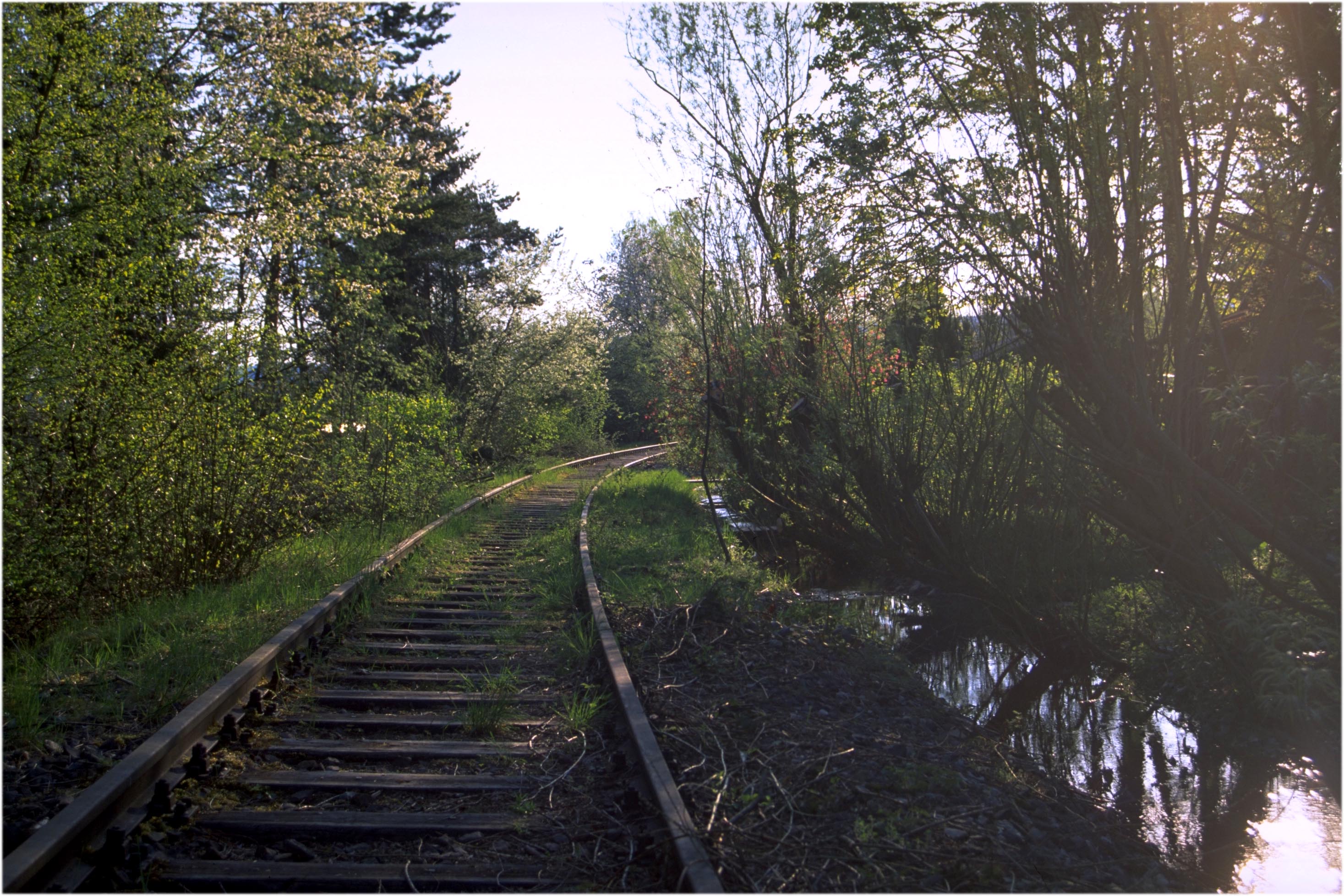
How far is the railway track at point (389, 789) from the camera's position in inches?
124

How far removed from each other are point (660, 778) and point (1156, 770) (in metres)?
3.62

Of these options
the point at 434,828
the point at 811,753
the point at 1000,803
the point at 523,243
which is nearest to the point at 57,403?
the point at 434,828

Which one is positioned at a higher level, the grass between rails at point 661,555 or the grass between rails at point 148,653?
the grass between rails at point 148,653

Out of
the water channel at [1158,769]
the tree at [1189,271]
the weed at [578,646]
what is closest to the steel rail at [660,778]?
the weed at [578,646]

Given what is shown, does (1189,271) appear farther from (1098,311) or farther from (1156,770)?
(1156,770)

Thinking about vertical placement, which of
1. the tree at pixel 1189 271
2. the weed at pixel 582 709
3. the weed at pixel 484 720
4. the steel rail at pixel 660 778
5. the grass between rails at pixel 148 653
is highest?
the tree at pixel 1189 271

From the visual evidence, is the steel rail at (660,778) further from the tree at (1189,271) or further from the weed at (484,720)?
the tree at (1189,271)

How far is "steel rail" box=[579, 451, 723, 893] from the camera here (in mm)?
2855

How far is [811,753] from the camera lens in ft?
14.4

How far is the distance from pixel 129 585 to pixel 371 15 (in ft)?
57.6

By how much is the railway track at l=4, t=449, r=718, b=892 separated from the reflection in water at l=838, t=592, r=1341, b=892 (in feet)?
8.79

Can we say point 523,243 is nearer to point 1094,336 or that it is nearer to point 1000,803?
point 1094,336

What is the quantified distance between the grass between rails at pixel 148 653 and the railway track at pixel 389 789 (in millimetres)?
436

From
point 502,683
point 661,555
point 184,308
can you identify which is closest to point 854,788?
point 502,683
